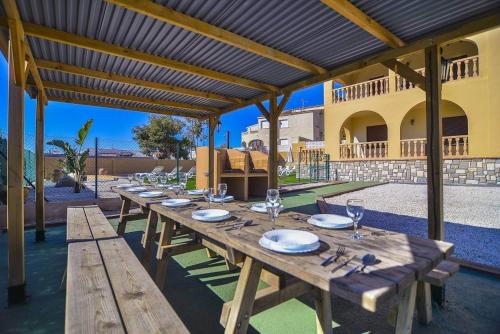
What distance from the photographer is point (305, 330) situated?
1.88 m

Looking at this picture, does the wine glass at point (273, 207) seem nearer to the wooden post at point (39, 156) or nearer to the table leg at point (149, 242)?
the table leg at point (149, 242)

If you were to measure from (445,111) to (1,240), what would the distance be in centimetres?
1488

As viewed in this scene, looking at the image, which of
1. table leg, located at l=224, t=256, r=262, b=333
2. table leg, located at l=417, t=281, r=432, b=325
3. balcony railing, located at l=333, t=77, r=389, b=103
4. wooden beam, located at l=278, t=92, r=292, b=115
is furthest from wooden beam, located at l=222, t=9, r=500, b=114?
Result: balcony railing, located at l=333, t=77, r=389, b=103

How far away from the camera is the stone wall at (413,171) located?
920 centimetres

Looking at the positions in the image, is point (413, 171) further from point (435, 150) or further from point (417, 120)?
point (435, 150)

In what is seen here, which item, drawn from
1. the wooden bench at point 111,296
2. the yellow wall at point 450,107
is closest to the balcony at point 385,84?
the yellow wall at point 450,107

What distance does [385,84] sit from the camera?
11859 millimetres

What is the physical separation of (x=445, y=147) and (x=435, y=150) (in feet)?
33.5

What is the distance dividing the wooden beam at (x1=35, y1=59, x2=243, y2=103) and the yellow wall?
8.75 meters

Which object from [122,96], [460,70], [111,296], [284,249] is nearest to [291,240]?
[284,249]

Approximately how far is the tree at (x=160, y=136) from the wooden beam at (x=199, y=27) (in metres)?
19.6

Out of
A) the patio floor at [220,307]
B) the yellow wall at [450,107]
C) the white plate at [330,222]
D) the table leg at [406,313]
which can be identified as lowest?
the patio floor at [220,307]

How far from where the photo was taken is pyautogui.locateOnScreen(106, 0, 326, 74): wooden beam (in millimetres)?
2244

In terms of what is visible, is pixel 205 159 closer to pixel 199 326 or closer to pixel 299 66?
pixel 299 66
